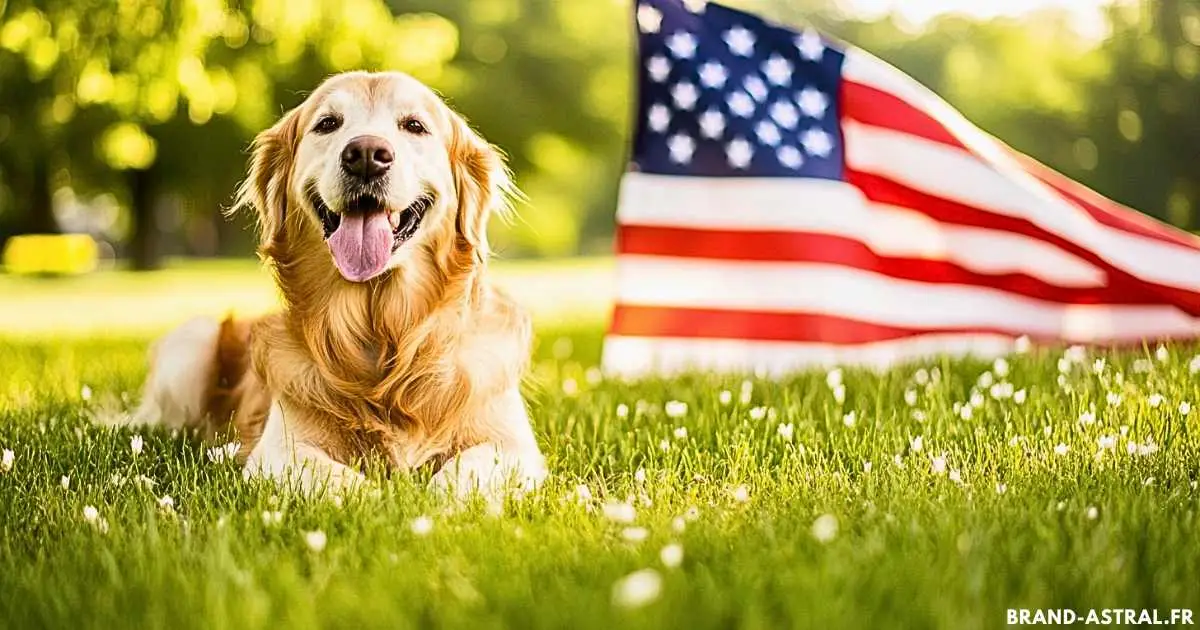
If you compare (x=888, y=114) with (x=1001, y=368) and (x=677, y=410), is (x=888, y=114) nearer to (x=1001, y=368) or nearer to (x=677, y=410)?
(x=1001, y=368)

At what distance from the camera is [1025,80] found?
3459cm

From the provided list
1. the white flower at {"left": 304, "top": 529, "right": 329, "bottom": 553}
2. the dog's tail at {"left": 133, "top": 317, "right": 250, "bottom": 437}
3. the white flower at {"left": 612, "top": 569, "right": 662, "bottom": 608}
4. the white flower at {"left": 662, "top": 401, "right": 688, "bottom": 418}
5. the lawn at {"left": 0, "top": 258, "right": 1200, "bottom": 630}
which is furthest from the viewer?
the dog's tail at {"left": 133, "top": 317, "right": 250, "bottom": 437}

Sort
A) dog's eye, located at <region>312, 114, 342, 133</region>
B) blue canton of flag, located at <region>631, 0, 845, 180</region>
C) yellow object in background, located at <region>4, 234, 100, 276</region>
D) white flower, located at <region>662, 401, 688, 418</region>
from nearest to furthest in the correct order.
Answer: dog's eye, located at <region>312, 114, 342, 133</region> < white flower, located at <region>662, 401, 688, 418</region> < blue canton of flag, located at <region>631, 0, 845, 180</region> < yellow object in background, located at <region>4, 234, 100, 276</region>

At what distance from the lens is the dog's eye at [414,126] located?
4234 millimetres

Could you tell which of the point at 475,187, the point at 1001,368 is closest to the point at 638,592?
the point at 475,187

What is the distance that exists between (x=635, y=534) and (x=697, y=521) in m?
0.33

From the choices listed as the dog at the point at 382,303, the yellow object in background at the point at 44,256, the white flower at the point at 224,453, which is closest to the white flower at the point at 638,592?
the dog at the point at 382,303

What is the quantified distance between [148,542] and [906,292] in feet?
15.2

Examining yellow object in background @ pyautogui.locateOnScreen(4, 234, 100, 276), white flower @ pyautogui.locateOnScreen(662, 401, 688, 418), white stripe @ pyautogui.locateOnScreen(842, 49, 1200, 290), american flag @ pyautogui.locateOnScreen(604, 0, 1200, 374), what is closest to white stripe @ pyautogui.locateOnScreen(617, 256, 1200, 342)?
american flag @ pyautogui.locateOnScreen(604, 0, 1200, 374)

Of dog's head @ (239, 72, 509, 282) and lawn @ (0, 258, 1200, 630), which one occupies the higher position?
dog's head @ (239, 72, 509, 282)

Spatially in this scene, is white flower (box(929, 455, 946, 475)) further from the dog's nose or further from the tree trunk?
the tree trunk

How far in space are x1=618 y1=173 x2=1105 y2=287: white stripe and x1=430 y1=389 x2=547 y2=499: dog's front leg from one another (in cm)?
237

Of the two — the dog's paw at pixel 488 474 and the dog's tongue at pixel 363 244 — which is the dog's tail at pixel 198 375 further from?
the dog's paw at pixel 488 474

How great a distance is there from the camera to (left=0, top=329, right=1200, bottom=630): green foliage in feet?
8.21
